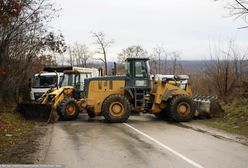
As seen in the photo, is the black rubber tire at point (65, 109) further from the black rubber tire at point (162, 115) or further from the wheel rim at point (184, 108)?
the wheel rim at point (184, 108)

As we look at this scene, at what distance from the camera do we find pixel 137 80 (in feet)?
72.4

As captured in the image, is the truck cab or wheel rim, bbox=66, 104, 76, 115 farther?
the truck cab

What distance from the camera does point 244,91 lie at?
76.4 feet

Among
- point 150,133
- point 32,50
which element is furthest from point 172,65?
point 150,133

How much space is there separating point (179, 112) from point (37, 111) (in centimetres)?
669

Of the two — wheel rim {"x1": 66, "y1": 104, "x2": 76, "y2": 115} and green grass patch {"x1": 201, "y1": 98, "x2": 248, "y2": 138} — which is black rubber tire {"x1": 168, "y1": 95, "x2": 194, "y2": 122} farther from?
wheel rim {"x1": 66, "y1": 104, "x2": 76, "y2": 115}

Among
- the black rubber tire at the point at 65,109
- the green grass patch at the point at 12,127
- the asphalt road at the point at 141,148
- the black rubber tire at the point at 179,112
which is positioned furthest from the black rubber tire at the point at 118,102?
the green grass patch at the point at 12,127

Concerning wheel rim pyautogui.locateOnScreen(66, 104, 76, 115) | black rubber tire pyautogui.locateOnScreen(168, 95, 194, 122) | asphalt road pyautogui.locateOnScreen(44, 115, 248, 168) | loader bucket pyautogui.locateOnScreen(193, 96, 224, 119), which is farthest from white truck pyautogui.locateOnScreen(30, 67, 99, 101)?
asphalt road pyautogui.locateOnScreen(44, 115, 248, 168)

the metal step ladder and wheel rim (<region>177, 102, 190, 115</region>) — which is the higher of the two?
the metal step ladder

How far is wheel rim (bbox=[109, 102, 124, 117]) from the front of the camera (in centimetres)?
2097

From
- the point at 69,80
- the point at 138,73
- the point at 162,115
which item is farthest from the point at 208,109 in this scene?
the point at 69,80

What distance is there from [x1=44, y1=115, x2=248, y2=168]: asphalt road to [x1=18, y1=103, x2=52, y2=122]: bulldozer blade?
2729mm

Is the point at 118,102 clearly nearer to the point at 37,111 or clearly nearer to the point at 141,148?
the point at 37,111

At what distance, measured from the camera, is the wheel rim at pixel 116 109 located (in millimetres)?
20969
